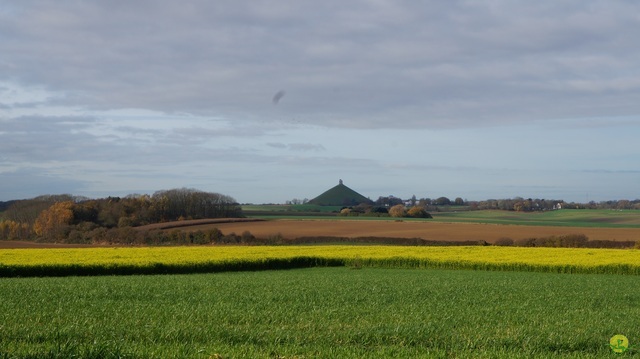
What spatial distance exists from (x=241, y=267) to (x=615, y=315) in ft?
76.1

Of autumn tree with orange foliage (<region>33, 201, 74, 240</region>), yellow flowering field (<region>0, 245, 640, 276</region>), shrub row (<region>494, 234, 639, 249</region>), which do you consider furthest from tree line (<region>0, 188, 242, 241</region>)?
yellow flowering field (<region>0, 245, 640, 276</region>)

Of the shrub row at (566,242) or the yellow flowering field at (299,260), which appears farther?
the shrub row at (566,242)

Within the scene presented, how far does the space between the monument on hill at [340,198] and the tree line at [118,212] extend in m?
57.6

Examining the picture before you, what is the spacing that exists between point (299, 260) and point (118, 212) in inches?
2042

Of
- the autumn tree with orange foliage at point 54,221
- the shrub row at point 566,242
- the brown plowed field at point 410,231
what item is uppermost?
the autumn tree with orange foliage at point 54,221

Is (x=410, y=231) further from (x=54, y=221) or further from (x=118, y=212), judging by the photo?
(x=54, y=221)

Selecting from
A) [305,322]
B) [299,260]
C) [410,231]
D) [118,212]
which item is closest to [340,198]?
[118,212]

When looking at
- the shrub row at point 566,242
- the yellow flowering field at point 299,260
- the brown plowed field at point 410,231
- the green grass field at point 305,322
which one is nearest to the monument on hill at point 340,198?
the brown plowed field at point 410,231

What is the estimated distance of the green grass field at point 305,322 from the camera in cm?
964

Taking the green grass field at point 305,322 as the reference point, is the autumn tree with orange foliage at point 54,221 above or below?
above

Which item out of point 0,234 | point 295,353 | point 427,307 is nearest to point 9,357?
point 295,353

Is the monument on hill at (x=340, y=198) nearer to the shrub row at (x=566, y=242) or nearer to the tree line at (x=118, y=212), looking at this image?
the tree line at (x=118, y=212)

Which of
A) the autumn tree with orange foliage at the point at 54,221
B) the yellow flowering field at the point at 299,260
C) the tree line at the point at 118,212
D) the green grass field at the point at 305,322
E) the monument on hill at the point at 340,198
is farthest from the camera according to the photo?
the monument on hill at the point at 340,198

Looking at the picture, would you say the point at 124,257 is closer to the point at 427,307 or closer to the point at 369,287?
the point at 369,287
